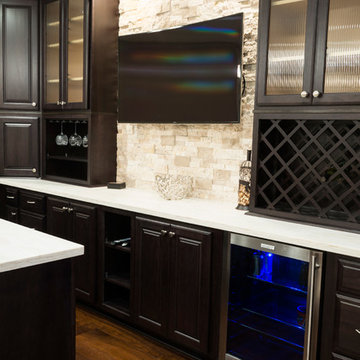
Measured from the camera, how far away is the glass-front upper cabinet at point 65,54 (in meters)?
3.80

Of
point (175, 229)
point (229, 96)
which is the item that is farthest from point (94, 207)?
point (229, 96)

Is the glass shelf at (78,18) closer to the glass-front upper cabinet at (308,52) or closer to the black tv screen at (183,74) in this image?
the black tv screen at (183,74)

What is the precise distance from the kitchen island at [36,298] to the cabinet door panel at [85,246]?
4.30 ft

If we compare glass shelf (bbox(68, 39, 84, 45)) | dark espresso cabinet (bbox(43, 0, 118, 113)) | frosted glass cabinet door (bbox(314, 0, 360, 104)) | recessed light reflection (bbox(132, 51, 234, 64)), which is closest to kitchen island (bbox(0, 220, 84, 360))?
frosted glass cabinet door (bbox(314, 0, 360, 104))

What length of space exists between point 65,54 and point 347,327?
3183mm

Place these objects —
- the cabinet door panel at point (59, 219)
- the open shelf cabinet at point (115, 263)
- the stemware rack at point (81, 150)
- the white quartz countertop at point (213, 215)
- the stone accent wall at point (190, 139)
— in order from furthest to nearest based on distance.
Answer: the stemware rack at point (81, 150)
the cabinet door panel at point (59, 219)
the open shelf cabinet at point (115, 263)
the stone accent wall at point (190, 139)
the white quartz countertop at point (213, 215)

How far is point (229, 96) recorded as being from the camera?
3.06 m

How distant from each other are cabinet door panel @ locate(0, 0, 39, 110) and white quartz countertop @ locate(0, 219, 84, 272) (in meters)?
2.50

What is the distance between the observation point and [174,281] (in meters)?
2.81

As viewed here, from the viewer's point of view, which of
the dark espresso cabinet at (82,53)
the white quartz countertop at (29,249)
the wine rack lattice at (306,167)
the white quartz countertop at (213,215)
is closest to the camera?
the white quartz countertop at (29,249)

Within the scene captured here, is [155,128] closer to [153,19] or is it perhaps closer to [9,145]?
[153,19]

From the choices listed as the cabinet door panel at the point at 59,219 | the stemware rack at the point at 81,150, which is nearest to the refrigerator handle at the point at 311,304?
the cabinet door panel at the point at 59,219

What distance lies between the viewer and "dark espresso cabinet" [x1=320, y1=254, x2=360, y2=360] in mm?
2066

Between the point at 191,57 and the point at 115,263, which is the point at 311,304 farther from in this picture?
the point at 191,57
